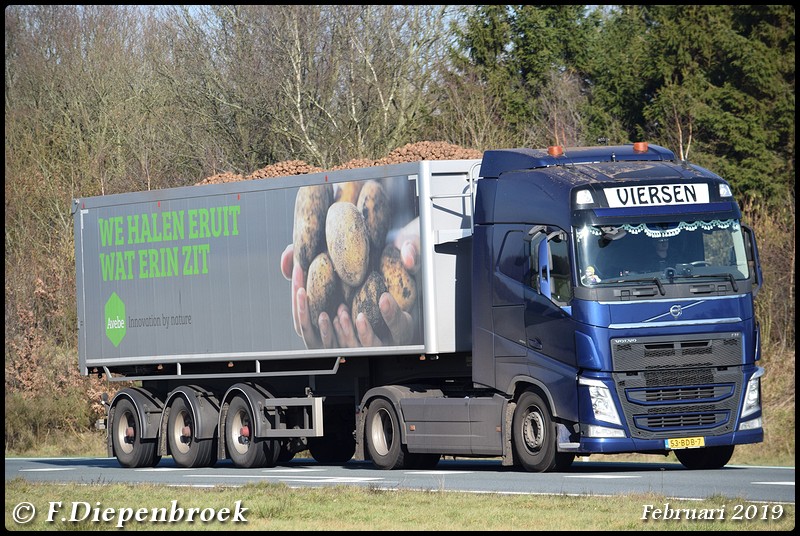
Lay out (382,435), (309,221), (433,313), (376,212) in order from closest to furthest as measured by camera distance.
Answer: (433,313), (376,212), (382,435), (309,221)

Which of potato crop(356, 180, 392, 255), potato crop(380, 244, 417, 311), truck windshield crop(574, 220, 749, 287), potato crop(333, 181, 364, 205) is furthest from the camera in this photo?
potato crop(333, 181, 364, 205)

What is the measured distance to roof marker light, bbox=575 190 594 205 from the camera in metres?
17.1

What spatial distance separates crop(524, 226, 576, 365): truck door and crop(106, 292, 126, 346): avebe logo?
8.31 meters

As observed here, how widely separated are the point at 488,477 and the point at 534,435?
2.42 feet

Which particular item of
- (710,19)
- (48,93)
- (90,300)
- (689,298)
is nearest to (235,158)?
(48,93)

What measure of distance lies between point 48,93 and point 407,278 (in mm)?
27949

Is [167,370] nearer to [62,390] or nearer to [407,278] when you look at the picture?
[407,278]

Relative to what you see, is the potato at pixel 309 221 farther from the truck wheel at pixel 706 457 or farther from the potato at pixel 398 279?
the truck wheel at pixel 706 457

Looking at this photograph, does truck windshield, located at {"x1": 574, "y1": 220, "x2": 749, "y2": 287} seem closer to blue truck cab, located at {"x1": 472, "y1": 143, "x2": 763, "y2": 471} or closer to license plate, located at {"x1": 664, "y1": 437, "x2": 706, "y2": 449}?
blue truck cab, located at {"x1": 472, "y1": 143, "x2": 763, "y2": 471}

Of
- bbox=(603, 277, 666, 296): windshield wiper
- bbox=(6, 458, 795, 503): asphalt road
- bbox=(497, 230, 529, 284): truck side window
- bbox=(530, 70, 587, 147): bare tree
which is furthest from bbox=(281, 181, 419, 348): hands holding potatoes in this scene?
bbox=(530, 70, 587, 147): bare tree

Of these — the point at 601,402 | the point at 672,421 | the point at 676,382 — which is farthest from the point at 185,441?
the point at 676,382

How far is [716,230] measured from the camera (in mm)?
17266

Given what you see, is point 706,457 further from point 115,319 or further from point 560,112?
point 560,112

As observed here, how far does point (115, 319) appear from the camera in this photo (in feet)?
77.5
